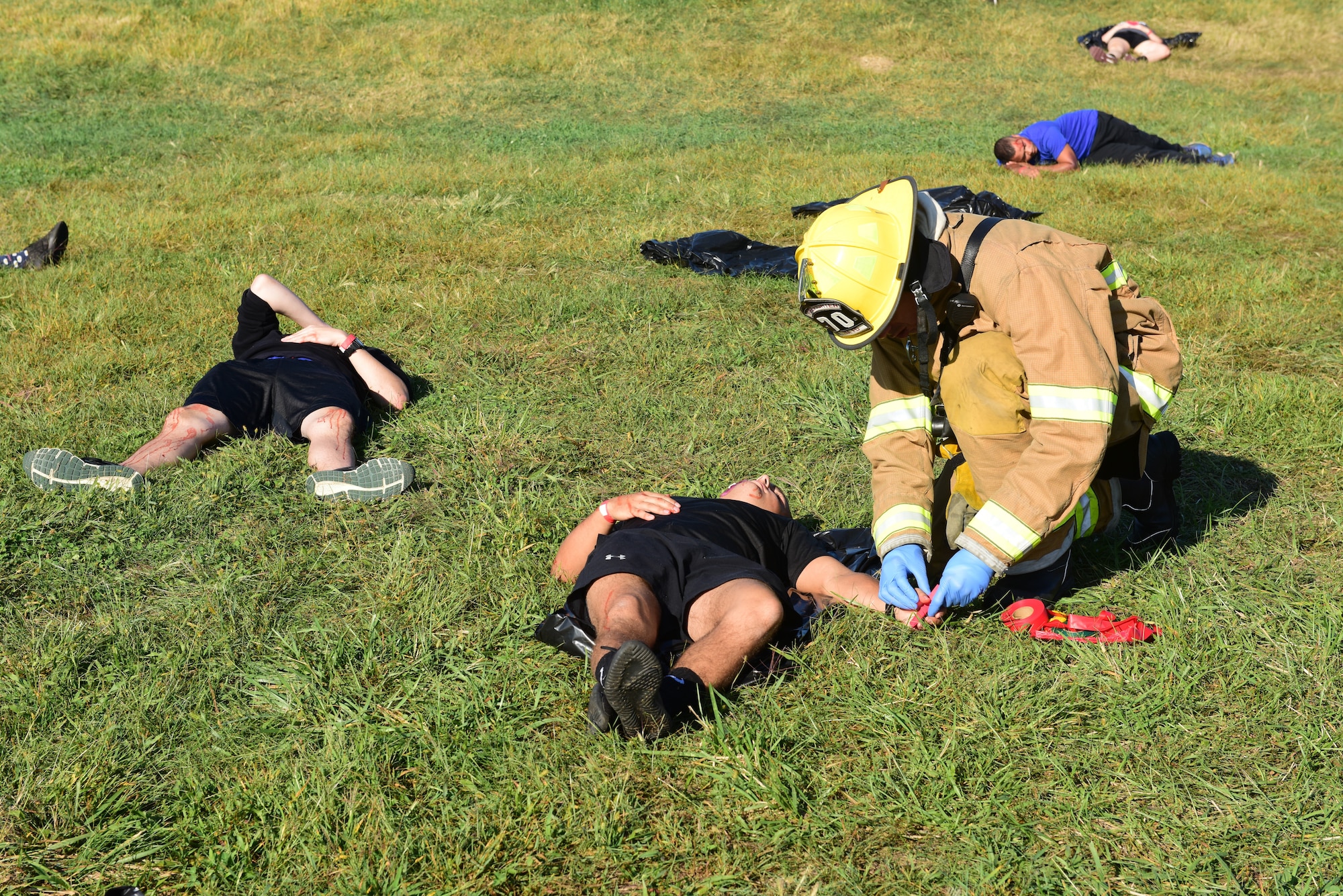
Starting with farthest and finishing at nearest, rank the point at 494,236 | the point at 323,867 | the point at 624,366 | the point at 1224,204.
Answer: the point at 1224,204 < the point at 494,236 < the point at 624,366 < the point at 323,867

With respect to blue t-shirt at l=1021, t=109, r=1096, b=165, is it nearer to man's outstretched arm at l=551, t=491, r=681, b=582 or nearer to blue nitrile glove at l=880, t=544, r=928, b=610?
blue nitrile glove at l=880, t=544, r=928, b=610

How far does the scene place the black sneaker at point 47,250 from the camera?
275 inches

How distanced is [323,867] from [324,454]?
7.69 feet

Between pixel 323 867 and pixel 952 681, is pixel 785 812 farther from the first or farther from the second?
pixel 323 867

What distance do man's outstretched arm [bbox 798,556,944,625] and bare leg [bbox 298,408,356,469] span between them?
2.15 meters

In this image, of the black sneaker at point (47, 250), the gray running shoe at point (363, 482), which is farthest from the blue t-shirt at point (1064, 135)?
the black sneaker at point (47, 250)

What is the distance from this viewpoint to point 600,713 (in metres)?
2.70

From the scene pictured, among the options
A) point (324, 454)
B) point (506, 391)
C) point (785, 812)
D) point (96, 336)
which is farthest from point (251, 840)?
point (96, 336)

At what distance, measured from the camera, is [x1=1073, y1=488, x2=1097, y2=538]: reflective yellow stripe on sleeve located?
3.34 meters

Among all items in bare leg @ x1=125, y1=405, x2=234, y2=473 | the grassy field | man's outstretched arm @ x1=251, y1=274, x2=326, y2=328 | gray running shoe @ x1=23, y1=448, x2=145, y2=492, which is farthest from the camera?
man's outstretched arm @ x1=251, y1=274, x2=326, y2=328

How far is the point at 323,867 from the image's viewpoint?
7.64 ft

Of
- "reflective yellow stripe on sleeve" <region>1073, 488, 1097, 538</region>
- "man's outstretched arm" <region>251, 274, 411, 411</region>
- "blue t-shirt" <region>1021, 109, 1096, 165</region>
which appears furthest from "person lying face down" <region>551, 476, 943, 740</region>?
"blue t-shirt" <region>1021, 109, 1096, 165</region>

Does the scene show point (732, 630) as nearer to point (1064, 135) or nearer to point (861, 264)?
point (861, 264)

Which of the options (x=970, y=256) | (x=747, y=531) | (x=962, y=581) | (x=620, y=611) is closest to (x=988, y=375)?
(x=970, y=256)
